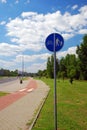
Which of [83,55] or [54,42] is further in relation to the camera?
[83,55]

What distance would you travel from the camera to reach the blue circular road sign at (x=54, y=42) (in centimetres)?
899

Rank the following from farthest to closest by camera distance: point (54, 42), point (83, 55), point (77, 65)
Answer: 1. point (77, 65)
2. point (83, 55)
3. point (54, 42)

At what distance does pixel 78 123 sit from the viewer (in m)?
10.8

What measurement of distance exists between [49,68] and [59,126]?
117 meters

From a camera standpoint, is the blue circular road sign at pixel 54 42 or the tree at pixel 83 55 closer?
the blue circular road sign at pixel 54 42

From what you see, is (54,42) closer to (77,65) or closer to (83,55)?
(83,55)

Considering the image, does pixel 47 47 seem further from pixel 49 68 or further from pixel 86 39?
pixel 49 68

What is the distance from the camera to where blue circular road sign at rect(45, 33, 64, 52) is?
8992 millimetres

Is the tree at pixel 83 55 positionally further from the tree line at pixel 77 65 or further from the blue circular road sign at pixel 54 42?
the blue circular road sign at pixel 54 42

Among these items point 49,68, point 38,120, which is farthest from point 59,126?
point 49,68

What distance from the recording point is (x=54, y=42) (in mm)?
9008

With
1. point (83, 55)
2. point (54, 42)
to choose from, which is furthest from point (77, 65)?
point (54, 42)

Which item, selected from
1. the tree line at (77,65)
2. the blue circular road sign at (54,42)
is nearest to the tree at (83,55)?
the tree line at (77,65)

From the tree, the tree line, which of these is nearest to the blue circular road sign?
the tree line
